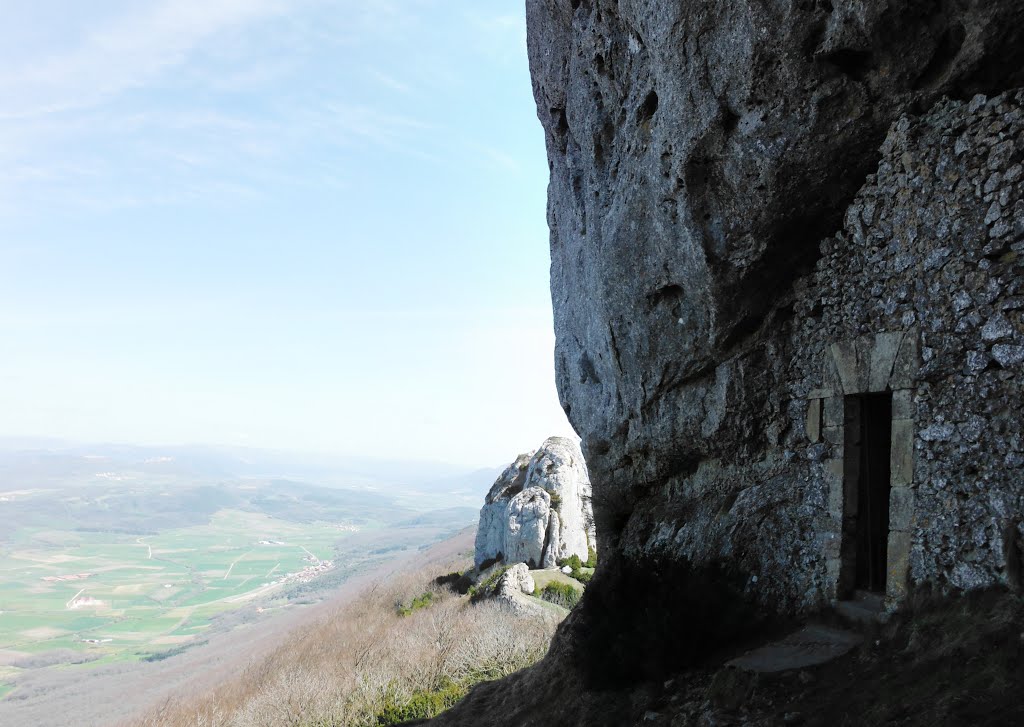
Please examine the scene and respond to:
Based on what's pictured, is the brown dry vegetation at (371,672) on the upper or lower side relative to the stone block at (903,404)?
lower

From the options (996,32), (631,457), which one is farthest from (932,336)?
(631,457)

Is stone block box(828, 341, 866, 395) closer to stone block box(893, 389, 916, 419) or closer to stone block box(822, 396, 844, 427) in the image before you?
stone block box(822, 396, 844, 427)

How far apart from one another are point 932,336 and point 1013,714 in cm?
334

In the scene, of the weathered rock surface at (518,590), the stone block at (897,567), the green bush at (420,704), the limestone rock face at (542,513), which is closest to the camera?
the stone block at (897,567)

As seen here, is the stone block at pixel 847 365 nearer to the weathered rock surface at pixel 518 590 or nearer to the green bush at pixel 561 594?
the weathered rock surface at pixel 518 590

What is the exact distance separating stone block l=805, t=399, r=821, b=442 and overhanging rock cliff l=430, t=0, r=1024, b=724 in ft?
0.12

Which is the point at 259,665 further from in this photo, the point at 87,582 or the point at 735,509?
the point at 87,582

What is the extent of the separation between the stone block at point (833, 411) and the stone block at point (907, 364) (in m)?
0.82

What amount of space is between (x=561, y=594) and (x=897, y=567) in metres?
16.4

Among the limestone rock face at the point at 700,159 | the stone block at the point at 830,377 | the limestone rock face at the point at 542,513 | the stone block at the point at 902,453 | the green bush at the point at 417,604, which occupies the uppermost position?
the limestone rock face at the point at 700,159

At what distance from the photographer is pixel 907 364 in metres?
6.63

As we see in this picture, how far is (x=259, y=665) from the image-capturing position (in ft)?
73.6

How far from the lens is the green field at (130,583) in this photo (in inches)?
3565

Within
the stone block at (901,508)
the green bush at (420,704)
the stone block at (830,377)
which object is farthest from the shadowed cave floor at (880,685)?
the green bush at (420,704)
